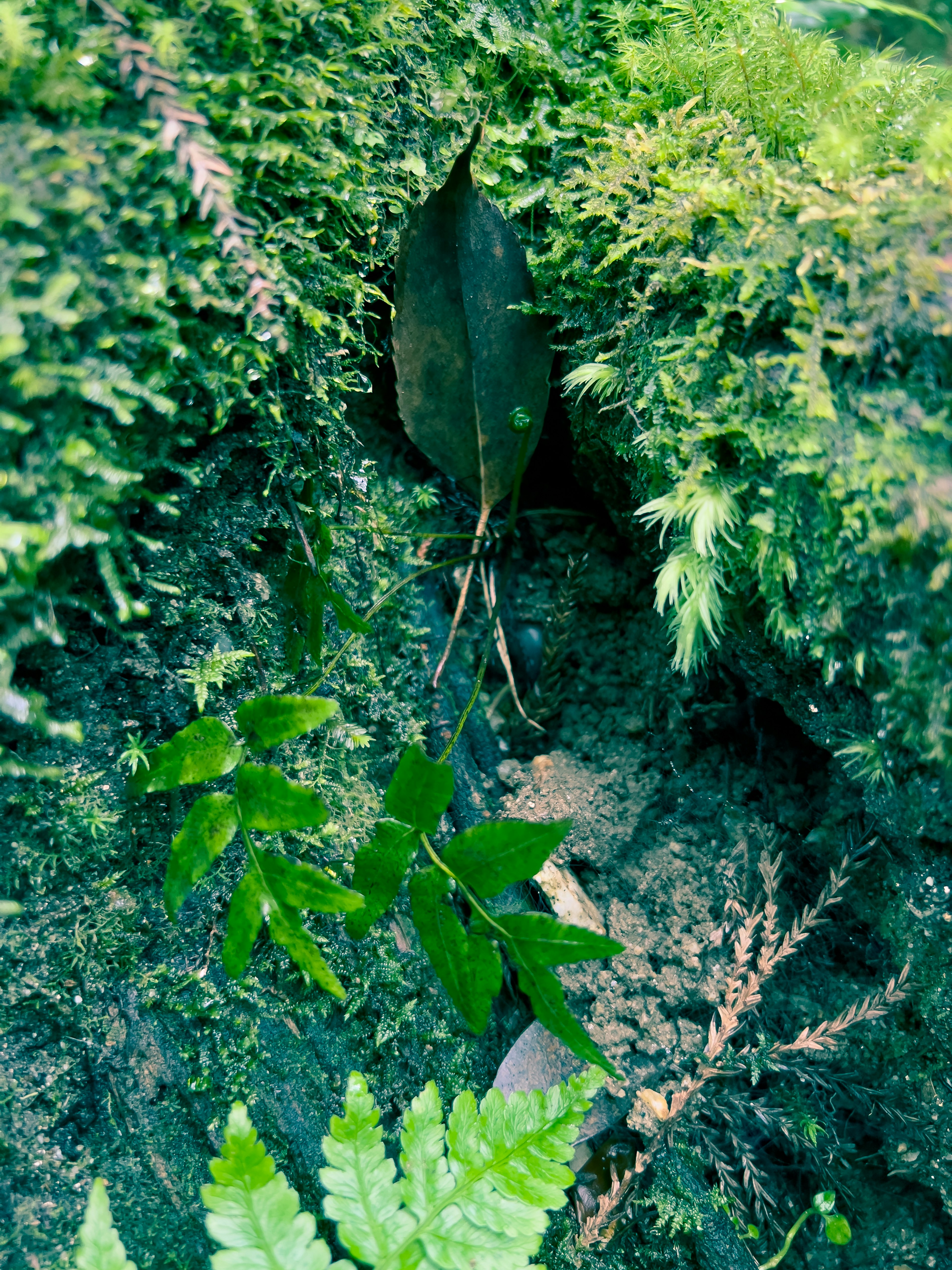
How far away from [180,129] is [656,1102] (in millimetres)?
2032

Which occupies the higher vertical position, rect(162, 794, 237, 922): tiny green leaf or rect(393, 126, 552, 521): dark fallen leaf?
rect(393, 126, 552, 521): dark fallen leaf

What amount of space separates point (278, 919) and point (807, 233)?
1.47 meters

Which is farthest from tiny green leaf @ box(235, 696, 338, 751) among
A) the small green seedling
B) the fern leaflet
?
the small green seedling

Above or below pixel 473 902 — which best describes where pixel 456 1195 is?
below

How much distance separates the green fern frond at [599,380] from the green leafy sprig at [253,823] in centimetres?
91

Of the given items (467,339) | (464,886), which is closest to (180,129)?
(467,339)

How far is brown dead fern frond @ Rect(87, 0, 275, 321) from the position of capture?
107 centimetres

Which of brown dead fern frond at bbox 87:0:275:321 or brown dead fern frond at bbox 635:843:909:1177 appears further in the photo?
brown dead fern frond at bbox 635:843:909:1177

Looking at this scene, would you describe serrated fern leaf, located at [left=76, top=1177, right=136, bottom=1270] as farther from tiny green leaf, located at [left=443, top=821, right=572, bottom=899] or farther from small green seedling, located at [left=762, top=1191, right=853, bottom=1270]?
small green seedling, located at [left=762, top=1191, right=853, bottom=1270]

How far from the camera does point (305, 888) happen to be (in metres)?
1.18

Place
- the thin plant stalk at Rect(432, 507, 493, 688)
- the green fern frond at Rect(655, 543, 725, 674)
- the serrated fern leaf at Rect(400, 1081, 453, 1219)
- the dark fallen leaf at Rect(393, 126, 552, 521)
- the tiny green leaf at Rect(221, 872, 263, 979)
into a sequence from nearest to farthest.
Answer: the tiny green leaf at Rect(221, 872, 263, 979)
the serrated fern leaf at Rect(400, 1081, 453, 1219)
the green fern frond at Rect(655, 543, 725, 674)
the dark fallen leaf at Rect(393, 126, 552, 521)
the thin plant stalk at Rect(432, 507, 493, 688)

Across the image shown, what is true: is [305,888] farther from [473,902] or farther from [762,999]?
[762,999]

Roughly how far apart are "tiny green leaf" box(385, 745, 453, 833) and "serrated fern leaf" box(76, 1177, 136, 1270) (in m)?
0.69

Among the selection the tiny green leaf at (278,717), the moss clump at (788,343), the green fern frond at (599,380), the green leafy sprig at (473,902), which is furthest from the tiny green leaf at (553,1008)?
the green fern frond at (599,380)
